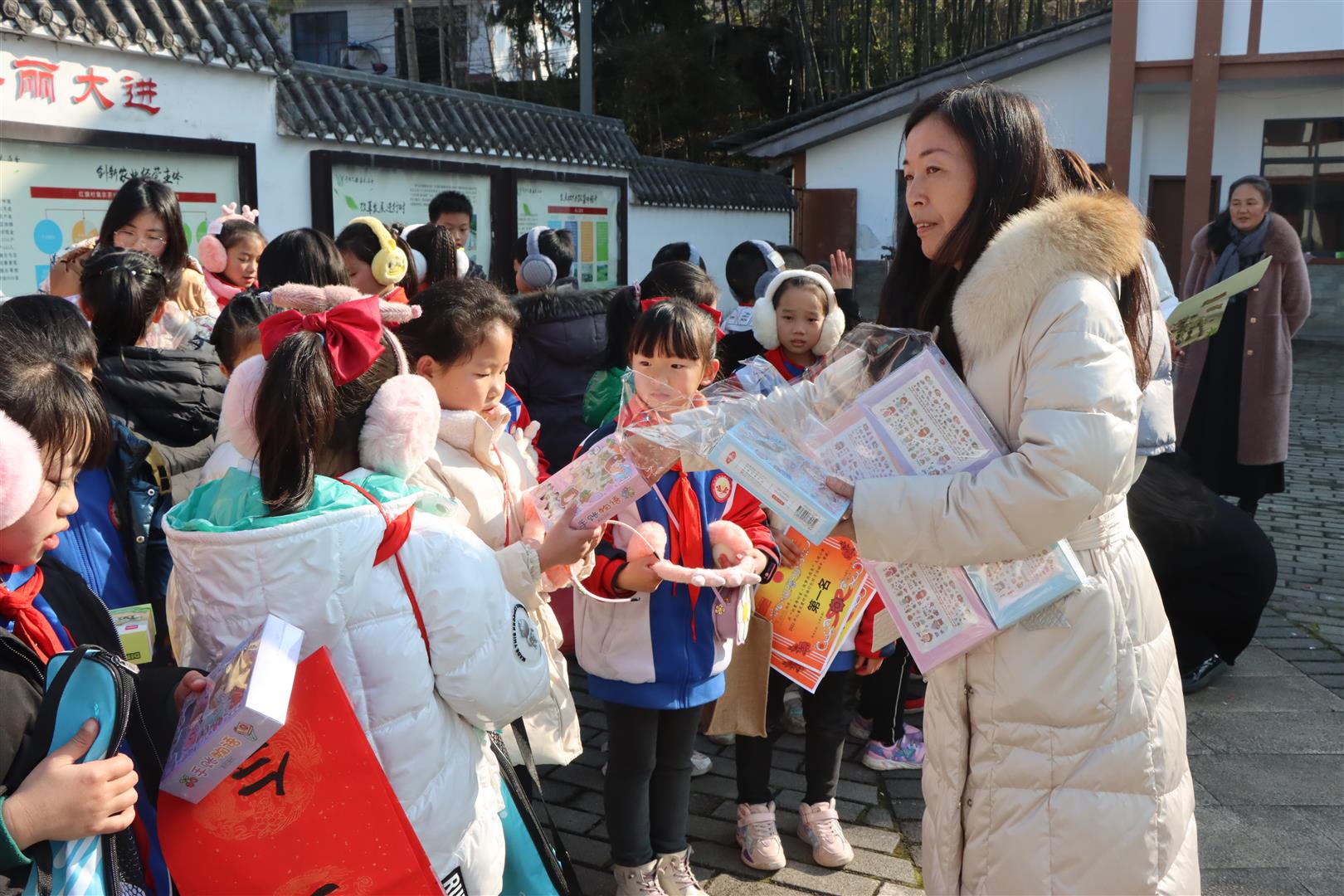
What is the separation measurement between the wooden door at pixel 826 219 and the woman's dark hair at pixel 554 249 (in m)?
12.5

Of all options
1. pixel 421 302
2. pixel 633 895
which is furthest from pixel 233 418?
pixel 633 895

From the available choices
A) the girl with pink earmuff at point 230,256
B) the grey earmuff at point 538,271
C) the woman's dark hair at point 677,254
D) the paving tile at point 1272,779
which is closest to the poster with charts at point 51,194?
the girl with pink earmuff at point 230,256

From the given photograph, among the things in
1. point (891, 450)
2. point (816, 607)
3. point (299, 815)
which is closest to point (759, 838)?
point (816, 607)

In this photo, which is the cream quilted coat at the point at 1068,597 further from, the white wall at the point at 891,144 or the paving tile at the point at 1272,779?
the white wall at the point at 891,144

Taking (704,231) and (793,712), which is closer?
(793,712)

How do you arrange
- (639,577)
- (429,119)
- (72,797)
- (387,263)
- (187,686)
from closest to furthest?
(72,797)
(187,686)
(639,577)
(387,263)
(429,119)

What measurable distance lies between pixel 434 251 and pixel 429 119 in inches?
204

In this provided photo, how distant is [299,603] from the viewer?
160 centimetres

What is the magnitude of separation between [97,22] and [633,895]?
6.03m

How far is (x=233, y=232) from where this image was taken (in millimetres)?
4281

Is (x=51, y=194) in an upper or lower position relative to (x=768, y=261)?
upper

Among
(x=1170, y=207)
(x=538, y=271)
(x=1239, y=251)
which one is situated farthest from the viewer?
(x=1170, y=207)

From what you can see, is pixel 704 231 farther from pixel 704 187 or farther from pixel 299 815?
pixel 299 815

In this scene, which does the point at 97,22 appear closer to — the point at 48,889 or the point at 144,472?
the point at 144,472
